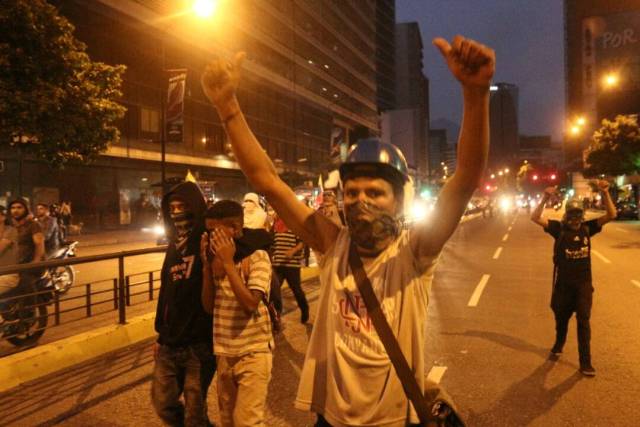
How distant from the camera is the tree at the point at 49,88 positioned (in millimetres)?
13023

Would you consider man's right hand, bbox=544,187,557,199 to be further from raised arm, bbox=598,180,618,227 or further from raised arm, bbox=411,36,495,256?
raised arm, bbox=411,36,495,256

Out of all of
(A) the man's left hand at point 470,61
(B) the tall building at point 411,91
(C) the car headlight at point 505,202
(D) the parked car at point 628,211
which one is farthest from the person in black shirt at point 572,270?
(B) the tall building at point 411,91

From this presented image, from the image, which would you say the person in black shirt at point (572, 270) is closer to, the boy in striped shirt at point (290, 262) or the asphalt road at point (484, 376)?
the asphalt road at point (484, 376)

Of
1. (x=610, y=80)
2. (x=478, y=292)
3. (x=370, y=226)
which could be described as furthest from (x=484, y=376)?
(x=610, y=80)

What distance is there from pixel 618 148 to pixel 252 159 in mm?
41524

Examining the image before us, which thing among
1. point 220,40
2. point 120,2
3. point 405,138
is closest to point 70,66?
point 120,2

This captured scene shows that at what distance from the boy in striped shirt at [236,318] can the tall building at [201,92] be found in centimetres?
1636

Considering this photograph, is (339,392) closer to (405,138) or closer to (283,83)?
(283,83)

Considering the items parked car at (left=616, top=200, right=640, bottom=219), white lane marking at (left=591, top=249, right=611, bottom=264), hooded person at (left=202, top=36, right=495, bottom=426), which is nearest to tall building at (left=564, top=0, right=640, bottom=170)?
parked car at (left=616, top=200, right=640, bottom=219)

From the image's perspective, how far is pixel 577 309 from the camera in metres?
5.79

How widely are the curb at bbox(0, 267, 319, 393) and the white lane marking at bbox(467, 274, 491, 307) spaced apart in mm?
5373

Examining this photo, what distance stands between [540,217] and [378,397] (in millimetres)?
5622

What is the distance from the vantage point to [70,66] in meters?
14.4

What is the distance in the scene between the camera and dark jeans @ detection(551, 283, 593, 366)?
5535 millimetres
